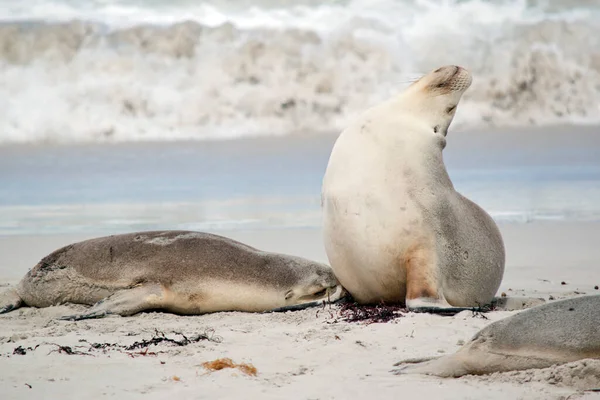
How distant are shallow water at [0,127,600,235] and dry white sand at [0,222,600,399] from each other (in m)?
4.42

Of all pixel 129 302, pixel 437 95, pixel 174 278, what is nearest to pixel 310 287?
pixel 174 278

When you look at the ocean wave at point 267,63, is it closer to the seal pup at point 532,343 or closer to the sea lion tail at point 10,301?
the sea lion tail at point 10,301

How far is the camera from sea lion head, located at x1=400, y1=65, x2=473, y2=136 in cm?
578

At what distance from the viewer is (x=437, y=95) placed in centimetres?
582

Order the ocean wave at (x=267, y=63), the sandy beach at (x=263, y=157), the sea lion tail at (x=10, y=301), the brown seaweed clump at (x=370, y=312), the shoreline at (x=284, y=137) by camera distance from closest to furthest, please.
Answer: the sandy beach at (x=263, y=157) < the brown seaweed clump at (x=370, y=312) < the sea lion tail at (x=10, y=301) < the shoreline at (x=284, y=137) < the ocean wave at (x=267, y=63)

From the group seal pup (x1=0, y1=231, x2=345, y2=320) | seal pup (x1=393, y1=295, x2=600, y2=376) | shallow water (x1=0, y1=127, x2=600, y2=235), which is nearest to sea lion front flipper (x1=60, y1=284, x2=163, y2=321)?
seal pup (x1=0, y1=231, x2=345, y2=320)

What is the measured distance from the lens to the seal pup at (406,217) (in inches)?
211

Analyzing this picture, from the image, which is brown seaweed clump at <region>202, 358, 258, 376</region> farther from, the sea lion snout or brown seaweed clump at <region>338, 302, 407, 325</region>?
the sea lion snout

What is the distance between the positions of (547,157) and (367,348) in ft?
41.6

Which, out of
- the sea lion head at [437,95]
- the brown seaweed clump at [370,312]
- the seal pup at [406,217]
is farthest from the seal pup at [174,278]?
the sea lion head at [437,95]

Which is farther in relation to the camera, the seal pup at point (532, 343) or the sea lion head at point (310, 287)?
the sea lion head at point (310, 287)

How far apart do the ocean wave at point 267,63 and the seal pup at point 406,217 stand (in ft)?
49.2

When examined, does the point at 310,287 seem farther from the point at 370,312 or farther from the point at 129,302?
the point at 129,302

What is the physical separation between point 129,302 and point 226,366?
182 cm
